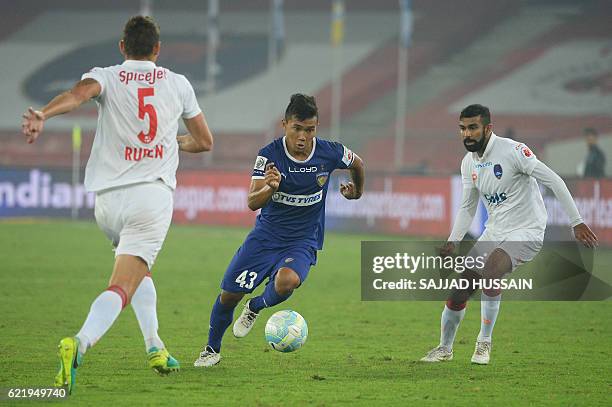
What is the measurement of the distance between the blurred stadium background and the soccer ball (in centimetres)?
2533

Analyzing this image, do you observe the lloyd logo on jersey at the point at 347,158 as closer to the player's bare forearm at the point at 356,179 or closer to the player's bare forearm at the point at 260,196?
the player's bare forearm at the point at 356,179

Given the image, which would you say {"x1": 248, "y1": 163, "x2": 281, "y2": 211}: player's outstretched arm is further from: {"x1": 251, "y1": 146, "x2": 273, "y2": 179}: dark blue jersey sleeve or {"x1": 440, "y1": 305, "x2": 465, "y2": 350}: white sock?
{"x1": 440, "y1": 305, "x2": 465, "y2": 350}: white sock

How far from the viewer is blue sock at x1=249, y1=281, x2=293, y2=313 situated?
8.48 m

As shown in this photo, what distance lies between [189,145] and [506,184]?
2903mm

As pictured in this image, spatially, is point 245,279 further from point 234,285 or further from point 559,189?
point 559,189

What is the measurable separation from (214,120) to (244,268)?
3427 centimetres

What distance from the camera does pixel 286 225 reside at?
8672mm

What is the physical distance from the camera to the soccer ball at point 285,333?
8625mm

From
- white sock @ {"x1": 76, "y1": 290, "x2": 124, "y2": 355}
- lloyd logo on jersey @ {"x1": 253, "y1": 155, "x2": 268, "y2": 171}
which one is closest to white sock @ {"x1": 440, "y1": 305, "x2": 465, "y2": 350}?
lloyd logo on jersey @ {"x1": 253, "y1": 155, "x2": 268, "y2": 171}

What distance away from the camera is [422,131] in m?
38.9

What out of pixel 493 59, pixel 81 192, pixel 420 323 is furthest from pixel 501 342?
pixel 493 59

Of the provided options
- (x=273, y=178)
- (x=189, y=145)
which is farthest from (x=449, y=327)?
(x=189, y=145)

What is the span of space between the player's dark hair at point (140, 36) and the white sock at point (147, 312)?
1561mm

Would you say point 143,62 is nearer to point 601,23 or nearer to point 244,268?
point 244,268
